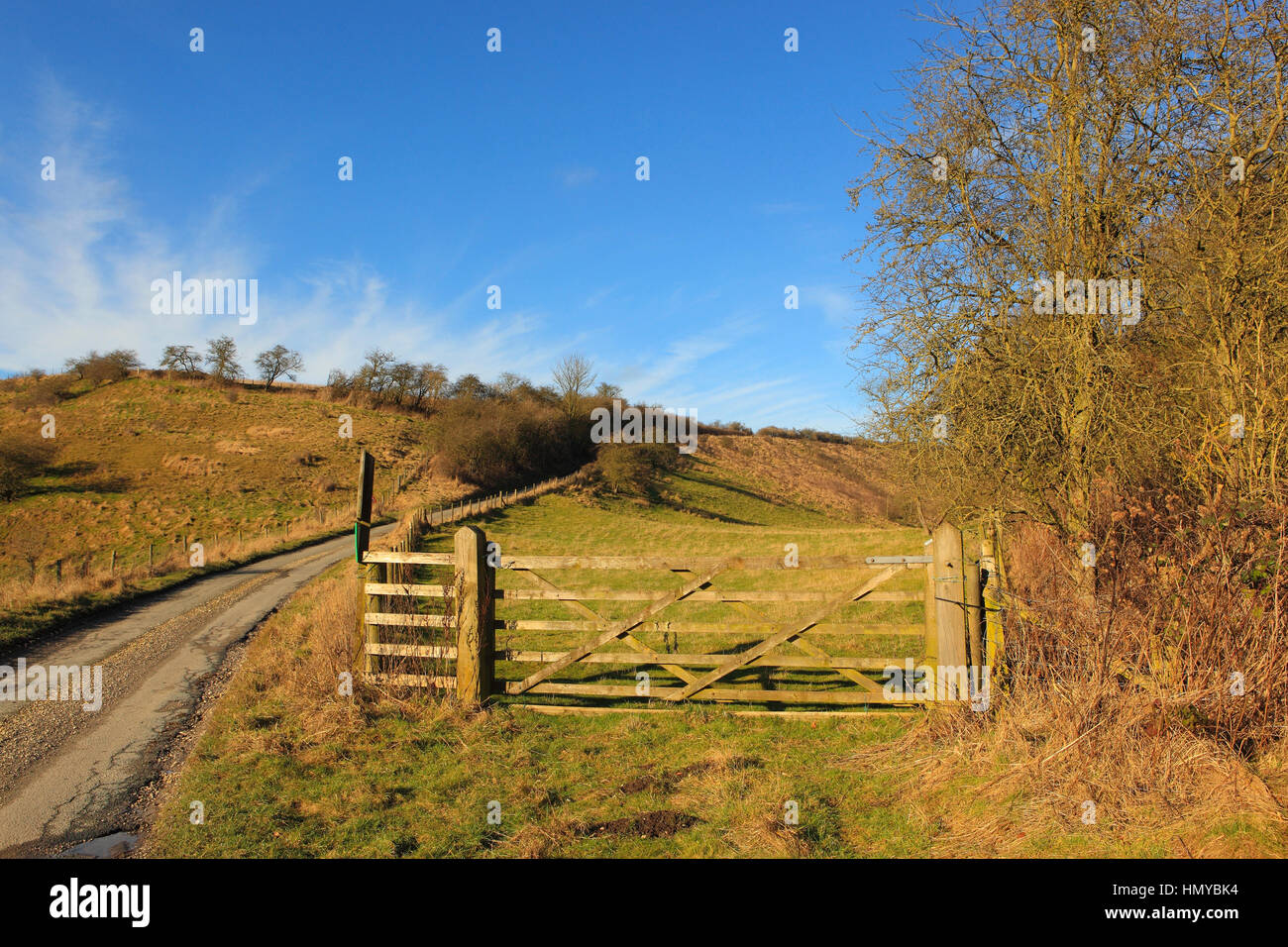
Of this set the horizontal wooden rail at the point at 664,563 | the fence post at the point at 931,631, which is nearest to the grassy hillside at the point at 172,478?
the horizontal wooden rail at the point at 664,563

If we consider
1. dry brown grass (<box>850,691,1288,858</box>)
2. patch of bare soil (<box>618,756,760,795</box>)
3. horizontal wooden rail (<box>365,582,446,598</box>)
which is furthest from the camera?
horizontal wooden rail (<box>365,582,446,598</box>)

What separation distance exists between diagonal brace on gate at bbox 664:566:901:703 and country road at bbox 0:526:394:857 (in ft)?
16.7

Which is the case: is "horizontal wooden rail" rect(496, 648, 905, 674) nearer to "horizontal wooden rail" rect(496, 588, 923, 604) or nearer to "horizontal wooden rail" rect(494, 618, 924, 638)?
"horizontal wooden rail" rect(494, 618, 924, 638)

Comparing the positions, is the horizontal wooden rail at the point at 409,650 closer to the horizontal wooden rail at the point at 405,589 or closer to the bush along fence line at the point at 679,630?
the bush along fence line at the point at 679,630

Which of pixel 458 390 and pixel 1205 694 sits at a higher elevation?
pixel 458 390

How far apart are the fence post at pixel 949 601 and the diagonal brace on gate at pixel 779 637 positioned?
469mm

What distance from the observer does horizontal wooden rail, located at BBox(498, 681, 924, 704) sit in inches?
277

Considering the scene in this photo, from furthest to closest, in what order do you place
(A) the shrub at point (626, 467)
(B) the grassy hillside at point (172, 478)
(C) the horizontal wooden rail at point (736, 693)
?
1. (A) the shrub at point (626, 467)
2. (B) the grassy hillside at point (172, 478)
3. (C) the horizontal wooden rail at point (736, 693)

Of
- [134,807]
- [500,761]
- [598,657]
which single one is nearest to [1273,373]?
[598,657]

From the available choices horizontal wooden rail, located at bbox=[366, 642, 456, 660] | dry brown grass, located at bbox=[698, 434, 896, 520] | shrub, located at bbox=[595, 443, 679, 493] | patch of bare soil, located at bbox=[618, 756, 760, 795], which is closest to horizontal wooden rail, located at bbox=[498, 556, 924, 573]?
horizontal wooden rail, located at bbox=[366, 642, 456, 660]

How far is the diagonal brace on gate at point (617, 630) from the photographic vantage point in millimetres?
7230

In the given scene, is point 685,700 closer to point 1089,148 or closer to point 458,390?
point 1089,148
